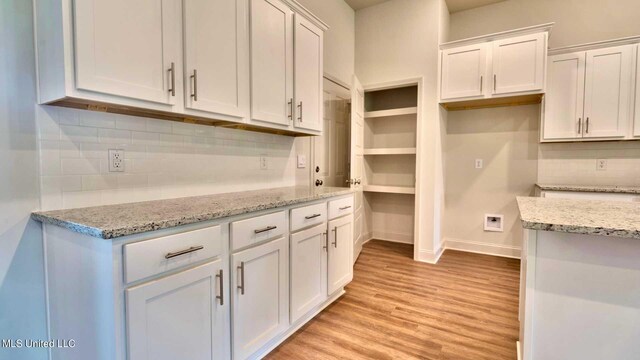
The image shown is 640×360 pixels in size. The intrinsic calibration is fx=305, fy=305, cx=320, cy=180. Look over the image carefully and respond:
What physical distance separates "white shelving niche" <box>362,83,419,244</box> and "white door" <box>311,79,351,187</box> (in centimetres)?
42

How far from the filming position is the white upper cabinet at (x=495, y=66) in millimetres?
2998

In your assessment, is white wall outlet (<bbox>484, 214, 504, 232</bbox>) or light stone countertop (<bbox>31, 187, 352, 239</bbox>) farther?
white wall outlet (<bbox>484, 214, 504, 232</bbox>)

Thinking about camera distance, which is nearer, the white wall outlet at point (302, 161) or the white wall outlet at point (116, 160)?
the white wall outlet at point (116, 160)

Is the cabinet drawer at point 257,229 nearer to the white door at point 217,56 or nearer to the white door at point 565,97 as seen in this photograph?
the white door at point 217,56

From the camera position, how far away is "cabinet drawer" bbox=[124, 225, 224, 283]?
1.08 meters

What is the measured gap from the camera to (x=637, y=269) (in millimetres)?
1100

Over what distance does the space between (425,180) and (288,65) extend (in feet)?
6.88

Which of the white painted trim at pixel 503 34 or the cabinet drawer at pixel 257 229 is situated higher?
the white painted trim at pixel 503 34

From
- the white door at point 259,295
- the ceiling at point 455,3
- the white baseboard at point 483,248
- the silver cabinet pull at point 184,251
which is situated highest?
the ceiling at point 455,3

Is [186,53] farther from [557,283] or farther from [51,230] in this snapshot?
[557,283]

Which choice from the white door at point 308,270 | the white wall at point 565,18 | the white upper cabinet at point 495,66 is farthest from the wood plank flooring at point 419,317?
the white wall at point 565,18

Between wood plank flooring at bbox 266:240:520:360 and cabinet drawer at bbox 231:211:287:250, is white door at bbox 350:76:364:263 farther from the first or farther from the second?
cabinet drawer at bbox 231:211:287:250

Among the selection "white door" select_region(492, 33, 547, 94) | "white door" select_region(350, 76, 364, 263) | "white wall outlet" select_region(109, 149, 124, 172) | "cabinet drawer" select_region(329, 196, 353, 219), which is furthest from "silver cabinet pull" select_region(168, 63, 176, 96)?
"white door" select_region(492, 33, 547, 94)

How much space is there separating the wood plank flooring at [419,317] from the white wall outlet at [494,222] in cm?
48
